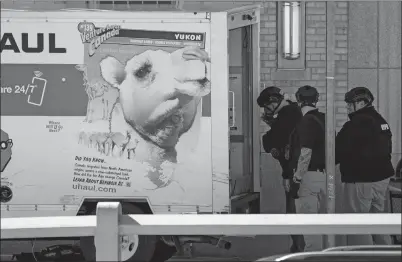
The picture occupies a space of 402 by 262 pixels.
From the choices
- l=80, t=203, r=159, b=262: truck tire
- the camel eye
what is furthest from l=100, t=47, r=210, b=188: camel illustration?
l=80, t=203, r=159, b=262: truck tire

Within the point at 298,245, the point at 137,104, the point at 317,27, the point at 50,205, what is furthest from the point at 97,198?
the point at 317,27

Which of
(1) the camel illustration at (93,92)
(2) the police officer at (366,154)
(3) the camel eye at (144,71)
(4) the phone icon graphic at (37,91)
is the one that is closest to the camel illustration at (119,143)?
(1) the camel illustration at (93,92)

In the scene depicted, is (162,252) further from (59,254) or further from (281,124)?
(281,124)

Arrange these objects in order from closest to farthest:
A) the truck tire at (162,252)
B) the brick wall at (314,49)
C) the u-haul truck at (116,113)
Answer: the u-haul truck at (116,113) < the truck tire at (162,252) < the brick wall at (314,49)

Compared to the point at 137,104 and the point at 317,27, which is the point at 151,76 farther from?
the point at 317,27

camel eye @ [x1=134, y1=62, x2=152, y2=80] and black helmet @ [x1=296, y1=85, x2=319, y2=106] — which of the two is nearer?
camel eye @ [x1=134, y1=62, x2=152, y2=80]

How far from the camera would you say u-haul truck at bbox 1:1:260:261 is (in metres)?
8.36

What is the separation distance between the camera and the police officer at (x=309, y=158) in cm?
937

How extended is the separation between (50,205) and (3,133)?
2.71ft

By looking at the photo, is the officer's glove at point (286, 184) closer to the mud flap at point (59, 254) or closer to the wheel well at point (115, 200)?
the wheel well at point (115, 200)

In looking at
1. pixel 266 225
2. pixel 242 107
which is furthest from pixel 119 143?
pixel 266 225

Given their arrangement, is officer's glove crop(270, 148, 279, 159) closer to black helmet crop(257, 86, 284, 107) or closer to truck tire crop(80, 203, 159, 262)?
black helmet crop(257, 86, 284, 107)

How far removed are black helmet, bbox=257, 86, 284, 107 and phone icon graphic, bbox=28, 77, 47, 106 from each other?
8.20ft

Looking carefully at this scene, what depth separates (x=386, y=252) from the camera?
3.91 meters
